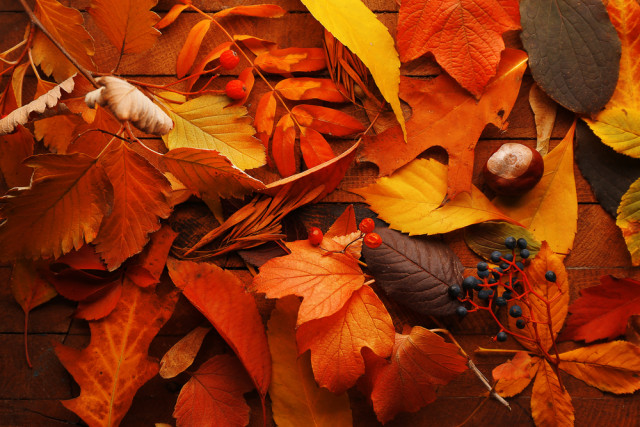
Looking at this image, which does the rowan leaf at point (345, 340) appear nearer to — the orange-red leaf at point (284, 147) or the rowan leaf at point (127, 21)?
the orange-red leaf at point (284, 147)

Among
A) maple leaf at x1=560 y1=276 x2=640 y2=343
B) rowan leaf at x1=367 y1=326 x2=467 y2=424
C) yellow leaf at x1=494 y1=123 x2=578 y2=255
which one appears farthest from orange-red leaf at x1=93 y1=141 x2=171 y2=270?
maple leaf at x1=560 y1=276 x2=640 y2=343

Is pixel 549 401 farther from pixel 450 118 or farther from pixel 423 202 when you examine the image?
pixel 450 118

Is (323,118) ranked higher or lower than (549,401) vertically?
higher

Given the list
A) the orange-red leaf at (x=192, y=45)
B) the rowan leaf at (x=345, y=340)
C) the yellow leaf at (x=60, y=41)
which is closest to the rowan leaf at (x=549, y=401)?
the rowan leaf at (x=345, y=340)

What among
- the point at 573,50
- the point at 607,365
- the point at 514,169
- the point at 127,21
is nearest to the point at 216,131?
the point at 127,21

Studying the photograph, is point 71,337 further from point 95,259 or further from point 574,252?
point 574,252
